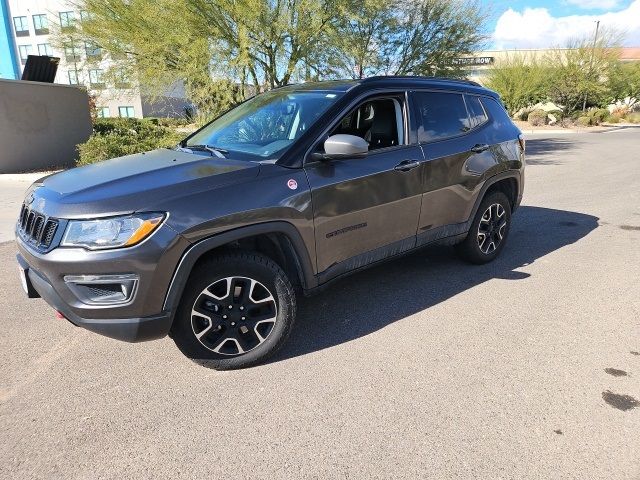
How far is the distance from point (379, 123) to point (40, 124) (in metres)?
12.4

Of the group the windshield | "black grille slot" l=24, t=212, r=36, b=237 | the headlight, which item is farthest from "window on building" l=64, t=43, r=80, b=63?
the headlight

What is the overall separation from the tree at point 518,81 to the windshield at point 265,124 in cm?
3673

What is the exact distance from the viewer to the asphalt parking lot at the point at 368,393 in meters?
2.40

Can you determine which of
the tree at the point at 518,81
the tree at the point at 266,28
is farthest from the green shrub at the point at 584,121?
the tree at the point at 266,28

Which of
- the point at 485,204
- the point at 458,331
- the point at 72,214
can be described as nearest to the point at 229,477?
the point at 72,214

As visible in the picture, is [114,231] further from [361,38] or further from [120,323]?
[361,38]

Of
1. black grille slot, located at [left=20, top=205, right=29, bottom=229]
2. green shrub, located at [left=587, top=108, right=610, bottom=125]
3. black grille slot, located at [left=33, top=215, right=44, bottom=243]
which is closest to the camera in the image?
black grille slot, located at [left=33, top=215, right=44, bottom=243]

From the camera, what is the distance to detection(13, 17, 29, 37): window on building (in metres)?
56.8

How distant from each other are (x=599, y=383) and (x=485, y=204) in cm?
221

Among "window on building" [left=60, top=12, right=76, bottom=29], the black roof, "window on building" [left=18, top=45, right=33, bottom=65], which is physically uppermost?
"window on building" [left=18, top=45, right=33, bottom=65]

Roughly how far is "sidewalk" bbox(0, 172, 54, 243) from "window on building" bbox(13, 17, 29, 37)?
57.3 meters

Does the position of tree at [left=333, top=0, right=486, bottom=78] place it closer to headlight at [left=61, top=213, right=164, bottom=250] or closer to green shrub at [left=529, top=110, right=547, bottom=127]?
headlight at [left=61, top=213, right=164, bottom=250]

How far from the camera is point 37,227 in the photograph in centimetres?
291

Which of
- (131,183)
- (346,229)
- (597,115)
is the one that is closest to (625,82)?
(597,115)
